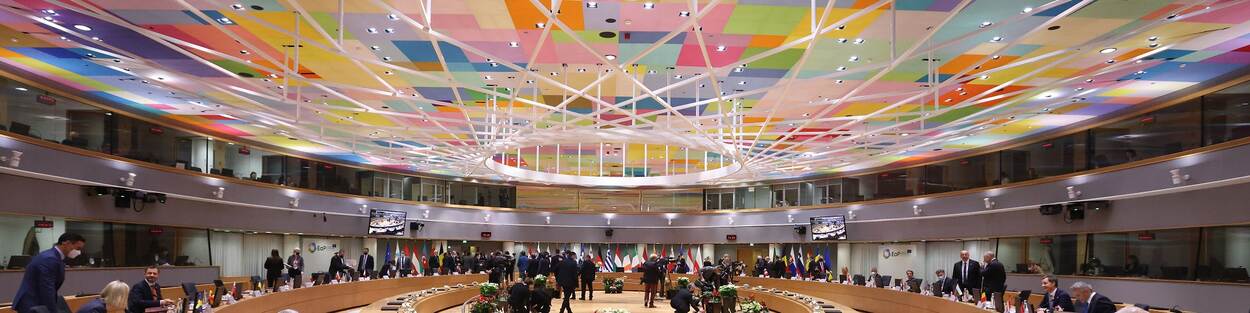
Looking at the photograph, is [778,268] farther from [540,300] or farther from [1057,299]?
[1057,299]

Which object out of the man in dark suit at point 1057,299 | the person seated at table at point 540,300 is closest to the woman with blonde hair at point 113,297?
the person seated at table at point 540,300

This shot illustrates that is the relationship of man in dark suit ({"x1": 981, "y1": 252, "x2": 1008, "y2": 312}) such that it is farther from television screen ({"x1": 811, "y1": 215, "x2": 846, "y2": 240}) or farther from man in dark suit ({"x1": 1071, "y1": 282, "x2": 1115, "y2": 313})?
television screen ({"x1": 811, "y1": 215, "x2": 846, "y2": 240})

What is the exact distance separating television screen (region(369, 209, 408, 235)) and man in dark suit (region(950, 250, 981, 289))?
62.3 feet

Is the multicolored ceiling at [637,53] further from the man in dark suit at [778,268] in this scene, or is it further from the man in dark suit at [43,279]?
the man in dark suit at [778,268]

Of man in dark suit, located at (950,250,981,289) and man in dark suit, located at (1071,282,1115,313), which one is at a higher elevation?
man in dark suit, located at (1071,282,1115,313)

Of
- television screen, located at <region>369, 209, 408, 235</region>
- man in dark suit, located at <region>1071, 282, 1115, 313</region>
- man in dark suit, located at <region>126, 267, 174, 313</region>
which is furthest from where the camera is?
television screen, located at <region>369, 209, 408, 235</region>

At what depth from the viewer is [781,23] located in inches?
446

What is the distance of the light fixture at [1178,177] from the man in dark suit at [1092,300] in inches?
293

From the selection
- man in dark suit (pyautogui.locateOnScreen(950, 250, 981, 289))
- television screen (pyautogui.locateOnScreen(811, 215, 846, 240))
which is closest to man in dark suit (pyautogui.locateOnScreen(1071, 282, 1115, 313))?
man in dark suit (pyautogui.locateOnScreen(950, 250, 981, 289))

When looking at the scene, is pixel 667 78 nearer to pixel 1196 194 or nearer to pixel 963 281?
pixel 963 281

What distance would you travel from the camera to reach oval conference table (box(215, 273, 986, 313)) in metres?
15.2

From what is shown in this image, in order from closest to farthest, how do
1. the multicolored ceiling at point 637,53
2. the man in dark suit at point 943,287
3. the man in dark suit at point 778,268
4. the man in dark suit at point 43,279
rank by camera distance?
the man in dark suit at point 43,279 → the multicolored ceiling at point 637,53 → the man in dark suit at point 943,287 → the man in dark suit at point 778,268

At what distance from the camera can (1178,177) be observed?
15258mm

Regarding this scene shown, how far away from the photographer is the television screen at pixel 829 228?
2883 cm
